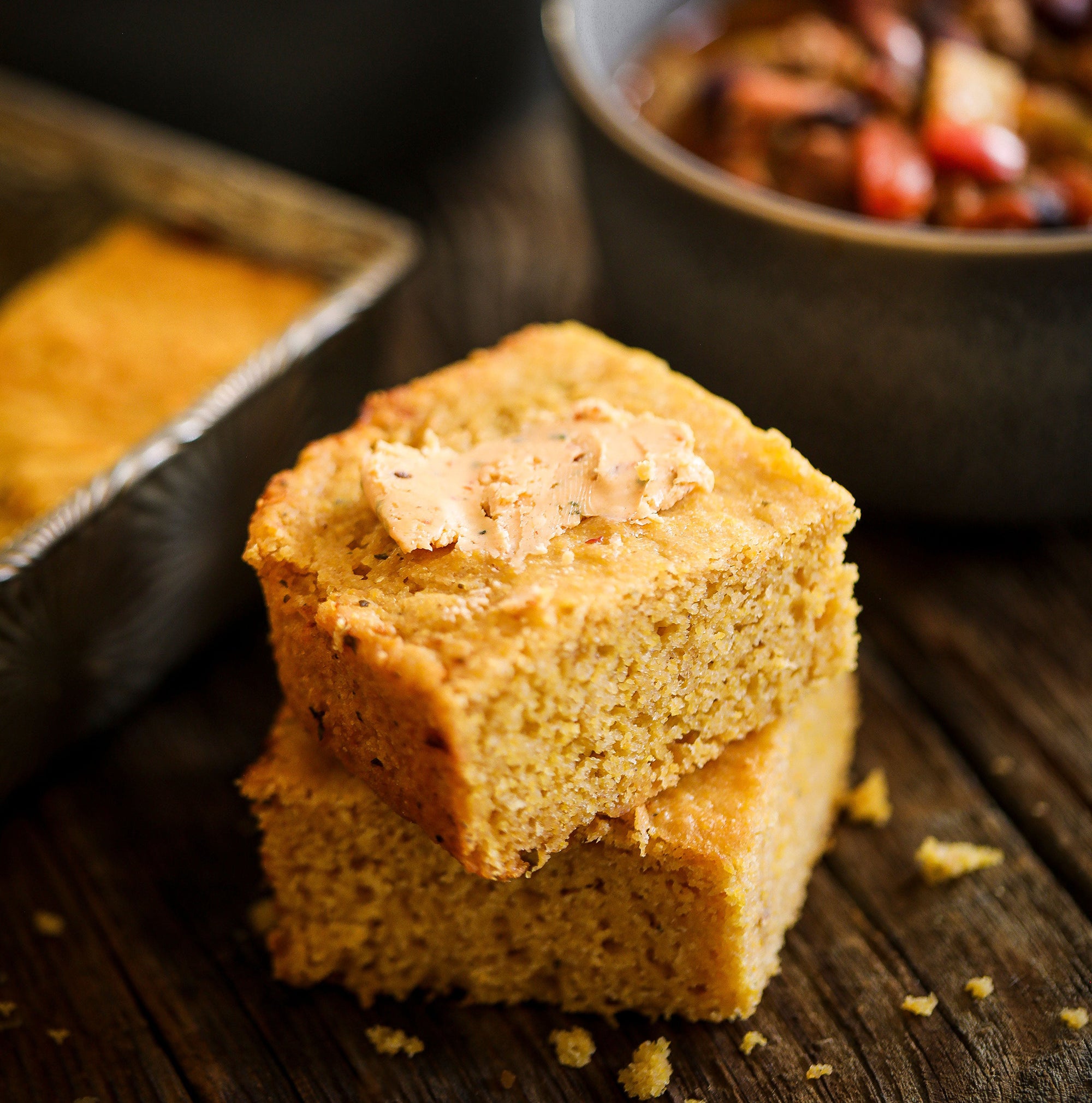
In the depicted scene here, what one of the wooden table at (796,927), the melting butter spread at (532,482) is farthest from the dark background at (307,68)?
the melting butter spread at (532,482)

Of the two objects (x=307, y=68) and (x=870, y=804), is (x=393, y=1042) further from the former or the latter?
(x=307, y=68)

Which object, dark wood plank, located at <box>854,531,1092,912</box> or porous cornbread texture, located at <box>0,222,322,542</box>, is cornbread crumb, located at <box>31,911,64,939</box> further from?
dark wood plank, located at <box>854,531,1092,912</box>

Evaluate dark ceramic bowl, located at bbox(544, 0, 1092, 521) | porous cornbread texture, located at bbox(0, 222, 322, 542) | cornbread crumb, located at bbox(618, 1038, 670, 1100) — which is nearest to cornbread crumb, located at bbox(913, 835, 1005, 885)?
cornbread crumb, located at bbox(618, 1038, 670, 1100)

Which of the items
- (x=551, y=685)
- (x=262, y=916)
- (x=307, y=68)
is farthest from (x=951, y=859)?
(x=307, y=68)

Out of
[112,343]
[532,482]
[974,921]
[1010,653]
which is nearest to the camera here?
[532,482]

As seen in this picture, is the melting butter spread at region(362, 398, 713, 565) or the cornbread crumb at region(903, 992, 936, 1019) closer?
the melting butter spread at region(362, 398, 713, 565)

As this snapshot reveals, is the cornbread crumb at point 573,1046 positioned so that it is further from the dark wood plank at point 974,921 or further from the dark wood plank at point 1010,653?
the dark wood plank at point 1010,653
